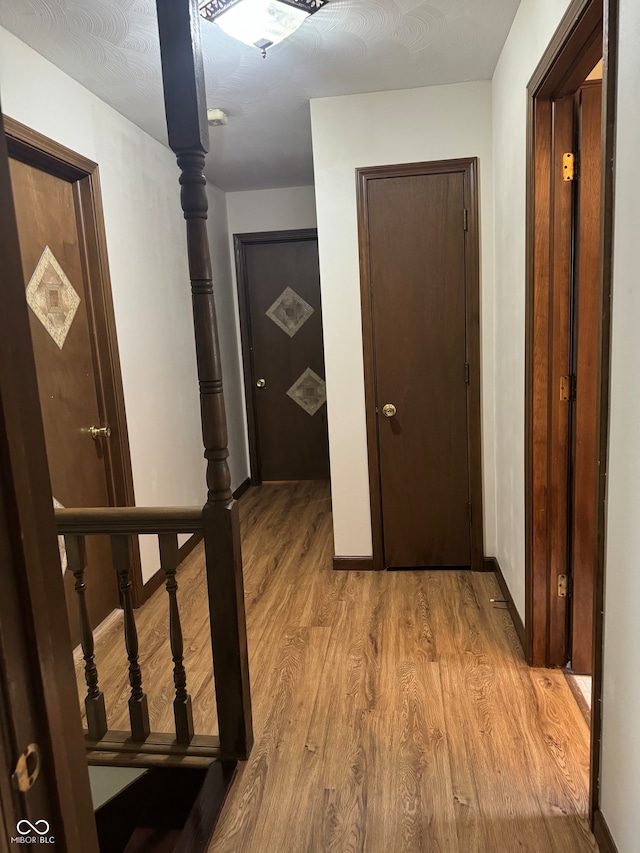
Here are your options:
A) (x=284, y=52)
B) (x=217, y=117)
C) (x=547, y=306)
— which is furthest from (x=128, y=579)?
(x=217, y=117)

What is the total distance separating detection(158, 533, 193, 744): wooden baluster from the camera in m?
1.79

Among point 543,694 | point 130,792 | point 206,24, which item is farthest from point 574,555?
point 206,24

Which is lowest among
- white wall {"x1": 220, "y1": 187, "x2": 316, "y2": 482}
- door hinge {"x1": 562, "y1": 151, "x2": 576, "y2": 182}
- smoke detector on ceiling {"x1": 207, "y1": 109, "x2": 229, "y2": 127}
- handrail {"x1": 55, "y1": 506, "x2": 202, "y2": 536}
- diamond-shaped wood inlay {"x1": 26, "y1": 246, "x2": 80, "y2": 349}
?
handrail {"x1": 55, "y1": 506, "x2": 202, "y2": 536}

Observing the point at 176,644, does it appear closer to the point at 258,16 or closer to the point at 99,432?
the point at 99,432

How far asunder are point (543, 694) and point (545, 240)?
1.64 meters

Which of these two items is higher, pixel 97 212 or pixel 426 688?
pixel 97 212

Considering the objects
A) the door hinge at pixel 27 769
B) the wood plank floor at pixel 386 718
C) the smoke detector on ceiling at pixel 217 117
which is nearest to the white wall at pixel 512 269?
the wood plank floor at pixel 386 718

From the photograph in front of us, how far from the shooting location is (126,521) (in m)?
1.77

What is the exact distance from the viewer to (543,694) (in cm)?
211

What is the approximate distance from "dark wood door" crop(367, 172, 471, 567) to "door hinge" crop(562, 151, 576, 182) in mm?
970

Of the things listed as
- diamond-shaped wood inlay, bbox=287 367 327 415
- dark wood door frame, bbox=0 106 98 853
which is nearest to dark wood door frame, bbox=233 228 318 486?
diamond-shaped wood inlay, bbox=287 367 327 415

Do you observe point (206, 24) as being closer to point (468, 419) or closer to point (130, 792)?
point (468, 419)

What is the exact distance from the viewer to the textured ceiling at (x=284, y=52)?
81.7 inches

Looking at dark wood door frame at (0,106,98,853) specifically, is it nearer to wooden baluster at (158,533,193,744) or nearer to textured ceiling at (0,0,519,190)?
wooden baluster at (158,533,193,744)
